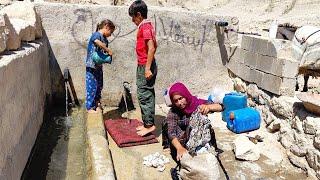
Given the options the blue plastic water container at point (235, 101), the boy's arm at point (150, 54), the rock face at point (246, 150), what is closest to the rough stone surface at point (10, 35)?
the boy's arm at point (150, 54)

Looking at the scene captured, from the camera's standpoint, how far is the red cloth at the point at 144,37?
4.86m

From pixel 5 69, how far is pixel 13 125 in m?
0.65

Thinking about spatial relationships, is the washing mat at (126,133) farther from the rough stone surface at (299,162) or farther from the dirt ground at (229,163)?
the rough stone surface at (299,162)

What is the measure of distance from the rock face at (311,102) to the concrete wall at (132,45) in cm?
272

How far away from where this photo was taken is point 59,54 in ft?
22.5

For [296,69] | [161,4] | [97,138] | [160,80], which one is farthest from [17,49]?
[161,4]

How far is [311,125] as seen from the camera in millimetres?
4750

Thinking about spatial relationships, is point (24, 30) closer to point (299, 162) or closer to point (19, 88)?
point (19, 88)

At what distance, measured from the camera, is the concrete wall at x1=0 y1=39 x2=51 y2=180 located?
320 cm

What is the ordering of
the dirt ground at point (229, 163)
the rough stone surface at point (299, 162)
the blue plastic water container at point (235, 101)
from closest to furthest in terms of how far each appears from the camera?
the dirt ground at point (229, 163), the rough stone surface at point (299, 162), the blue plastic water container at point (235, 101)

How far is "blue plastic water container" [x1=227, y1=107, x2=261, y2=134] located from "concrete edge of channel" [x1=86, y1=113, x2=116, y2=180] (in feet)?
7.16

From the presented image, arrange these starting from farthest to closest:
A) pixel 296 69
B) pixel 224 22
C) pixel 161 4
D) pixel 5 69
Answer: pixel 161 4 → pixel 224 22 → pixel 296 69 → pixel 5 69

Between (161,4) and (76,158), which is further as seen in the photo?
(161,4)

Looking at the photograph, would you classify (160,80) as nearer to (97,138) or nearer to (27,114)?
(97,138)
